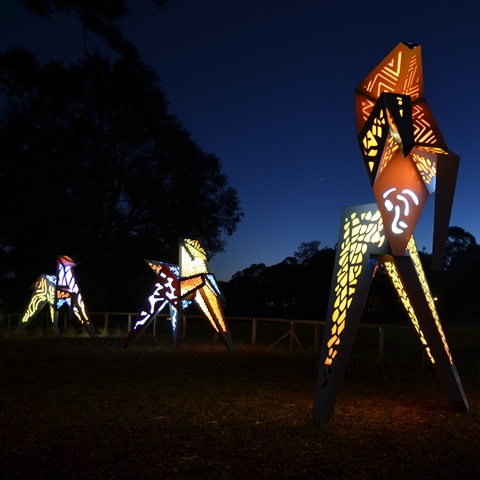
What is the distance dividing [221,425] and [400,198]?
11.4 feet

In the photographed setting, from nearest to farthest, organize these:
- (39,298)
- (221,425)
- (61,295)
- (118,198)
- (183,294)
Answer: (221,425)
(183,294)
(61,295)
(39,298)
(118,198)

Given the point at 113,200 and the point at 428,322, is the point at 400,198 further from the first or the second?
the point at 113,200

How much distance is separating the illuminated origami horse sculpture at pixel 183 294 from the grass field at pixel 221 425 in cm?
413

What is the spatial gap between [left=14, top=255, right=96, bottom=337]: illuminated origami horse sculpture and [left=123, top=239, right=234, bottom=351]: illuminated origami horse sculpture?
13.4ft

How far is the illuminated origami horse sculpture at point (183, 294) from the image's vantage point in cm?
1612

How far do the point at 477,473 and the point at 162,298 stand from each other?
12.4m

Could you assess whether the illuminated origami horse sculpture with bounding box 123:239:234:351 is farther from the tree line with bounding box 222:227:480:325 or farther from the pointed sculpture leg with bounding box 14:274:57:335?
the tree line with bounding box 222:227:480:325

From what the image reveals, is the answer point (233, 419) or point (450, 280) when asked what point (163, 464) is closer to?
point (233, 419)

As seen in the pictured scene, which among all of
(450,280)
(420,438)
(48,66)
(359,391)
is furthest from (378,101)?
(450,280)

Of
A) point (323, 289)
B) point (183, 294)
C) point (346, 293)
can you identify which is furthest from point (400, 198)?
point (323, 289)

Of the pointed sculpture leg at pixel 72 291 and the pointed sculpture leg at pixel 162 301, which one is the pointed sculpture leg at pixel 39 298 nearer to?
the pointed sculpture leg at pixel 72 291

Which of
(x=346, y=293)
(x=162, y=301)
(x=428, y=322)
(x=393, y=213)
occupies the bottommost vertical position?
(x=428, y=322)

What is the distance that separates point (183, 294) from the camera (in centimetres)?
1619

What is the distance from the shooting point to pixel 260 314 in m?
48.3
